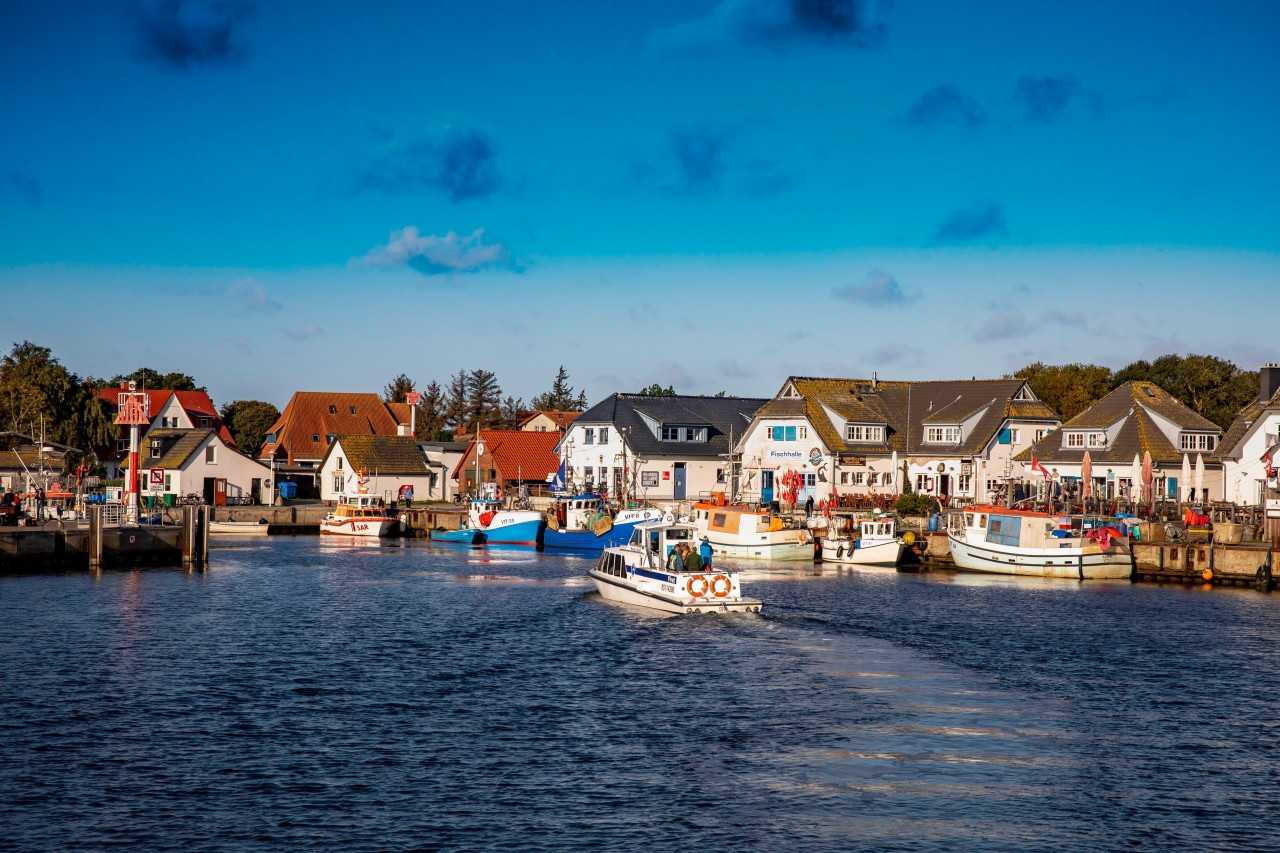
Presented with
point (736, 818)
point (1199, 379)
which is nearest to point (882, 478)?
point (1199, 379)

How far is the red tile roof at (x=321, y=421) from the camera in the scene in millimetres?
132250

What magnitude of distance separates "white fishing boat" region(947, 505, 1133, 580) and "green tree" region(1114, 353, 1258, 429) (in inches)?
2449

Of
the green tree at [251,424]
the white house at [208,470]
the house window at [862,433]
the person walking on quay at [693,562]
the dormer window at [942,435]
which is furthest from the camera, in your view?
the green tree at [251,424]

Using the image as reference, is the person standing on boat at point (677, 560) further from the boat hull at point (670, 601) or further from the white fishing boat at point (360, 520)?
the white fishing boat at point (360, 520)

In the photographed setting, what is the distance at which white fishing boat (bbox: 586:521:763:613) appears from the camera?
163 ft

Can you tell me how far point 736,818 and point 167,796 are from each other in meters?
11.5

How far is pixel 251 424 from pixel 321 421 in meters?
20.7

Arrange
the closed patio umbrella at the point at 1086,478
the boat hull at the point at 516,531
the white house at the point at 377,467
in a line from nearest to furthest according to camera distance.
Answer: the closed patio umbrella at the point at 1086,478, the boat hull at the point at 516,531, the white house at the point at 377,467

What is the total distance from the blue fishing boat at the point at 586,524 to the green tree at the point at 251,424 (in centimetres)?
7173

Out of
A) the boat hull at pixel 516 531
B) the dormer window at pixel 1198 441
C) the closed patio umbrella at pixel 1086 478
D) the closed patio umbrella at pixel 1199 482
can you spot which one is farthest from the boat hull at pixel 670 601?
the dormer window at pixel 1198 441

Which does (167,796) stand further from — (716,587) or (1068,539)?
(1068,539)

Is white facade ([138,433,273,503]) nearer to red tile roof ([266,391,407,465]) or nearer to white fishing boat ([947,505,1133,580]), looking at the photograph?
red tile roof ([266,391,407,465])

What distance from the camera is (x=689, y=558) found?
168 feet

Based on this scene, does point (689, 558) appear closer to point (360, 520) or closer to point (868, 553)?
point (868, 553)
